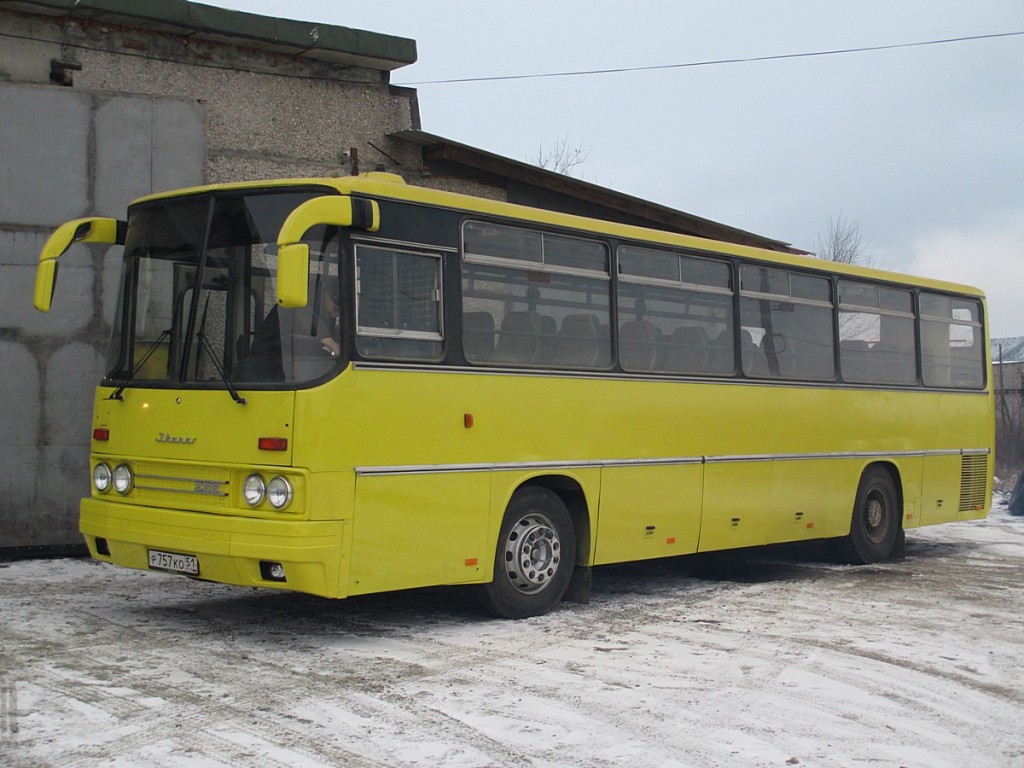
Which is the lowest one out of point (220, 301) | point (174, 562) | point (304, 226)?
point (174, 562)

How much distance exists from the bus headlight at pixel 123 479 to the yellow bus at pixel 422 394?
2 cm

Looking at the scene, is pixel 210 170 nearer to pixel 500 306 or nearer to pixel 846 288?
pixel 500 306

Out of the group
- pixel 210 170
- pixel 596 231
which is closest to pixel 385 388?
pixel 596 231

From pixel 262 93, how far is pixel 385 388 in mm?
6796

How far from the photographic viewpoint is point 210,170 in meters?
13.6

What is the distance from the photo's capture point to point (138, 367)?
868cm

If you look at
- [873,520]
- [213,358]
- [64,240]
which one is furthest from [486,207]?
[873,520]

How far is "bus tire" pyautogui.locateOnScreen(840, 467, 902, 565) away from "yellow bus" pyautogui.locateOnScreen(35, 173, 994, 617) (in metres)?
1.49

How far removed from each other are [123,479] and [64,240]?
68.6 inches

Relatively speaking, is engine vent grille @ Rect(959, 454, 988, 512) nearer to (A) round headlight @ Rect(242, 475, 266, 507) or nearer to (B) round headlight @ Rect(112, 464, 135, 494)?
(A) round headlight @ Rect(242, 475, 266, 507)

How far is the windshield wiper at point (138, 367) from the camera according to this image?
8594mm

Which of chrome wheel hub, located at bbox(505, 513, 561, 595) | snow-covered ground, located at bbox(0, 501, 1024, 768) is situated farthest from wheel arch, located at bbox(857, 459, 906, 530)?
chrome wheel hub, located at bbox(505, 513, 561, 595)

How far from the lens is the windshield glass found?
797 cm

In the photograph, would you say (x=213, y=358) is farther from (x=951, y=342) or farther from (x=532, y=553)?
(x=951, y=342)
